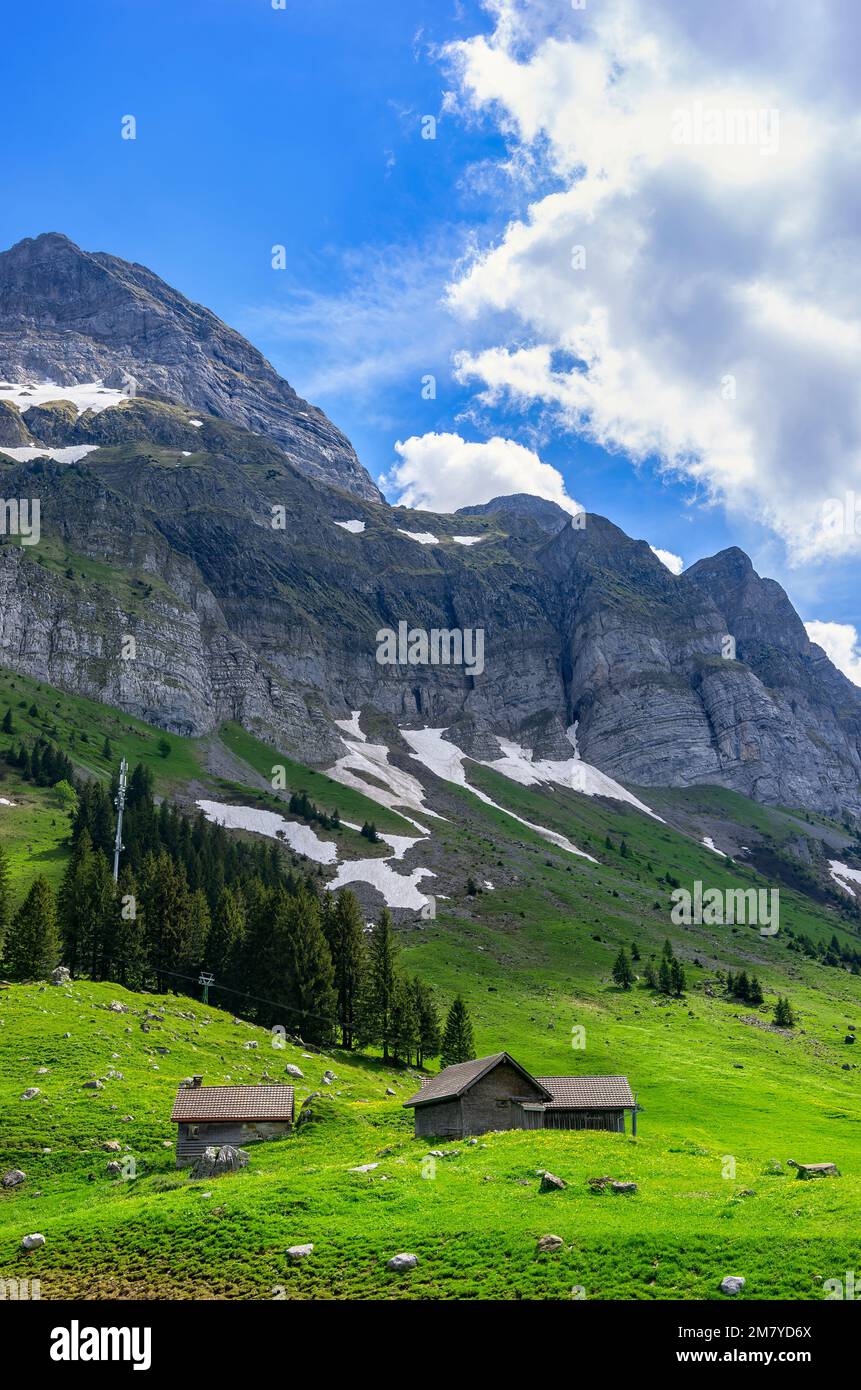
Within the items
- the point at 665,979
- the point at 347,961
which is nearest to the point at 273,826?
the point at 665,979

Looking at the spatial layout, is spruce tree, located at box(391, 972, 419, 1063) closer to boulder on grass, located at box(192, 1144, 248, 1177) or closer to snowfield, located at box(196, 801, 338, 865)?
boulder on grass, located at box(192, 1144, 248, 1177)

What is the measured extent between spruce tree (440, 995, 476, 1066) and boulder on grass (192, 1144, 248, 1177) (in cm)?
3934

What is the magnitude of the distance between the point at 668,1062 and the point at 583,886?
291 feet

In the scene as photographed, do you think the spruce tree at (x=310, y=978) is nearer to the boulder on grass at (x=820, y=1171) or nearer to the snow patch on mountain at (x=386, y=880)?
the boulder on grass at (x=820, y=1171)

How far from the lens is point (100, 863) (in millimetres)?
80375

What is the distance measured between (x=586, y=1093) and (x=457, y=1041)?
91.0 feet

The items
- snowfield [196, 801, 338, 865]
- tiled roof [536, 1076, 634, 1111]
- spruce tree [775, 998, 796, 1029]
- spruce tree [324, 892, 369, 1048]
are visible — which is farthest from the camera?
snowfield [196, 801, 338, 865]

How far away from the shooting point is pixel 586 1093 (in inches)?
1919

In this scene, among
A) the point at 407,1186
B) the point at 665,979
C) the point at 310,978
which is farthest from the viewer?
the point at 665,979

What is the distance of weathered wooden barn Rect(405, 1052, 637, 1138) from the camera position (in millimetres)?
45156

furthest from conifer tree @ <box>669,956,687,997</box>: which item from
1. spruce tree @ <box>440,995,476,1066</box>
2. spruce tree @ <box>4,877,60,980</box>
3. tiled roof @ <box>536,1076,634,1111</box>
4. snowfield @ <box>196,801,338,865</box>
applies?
spruce tree @ <box>4,877,60,980</box>

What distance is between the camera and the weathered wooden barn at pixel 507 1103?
45.2 meters

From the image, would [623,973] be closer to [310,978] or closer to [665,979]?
[665,979]
